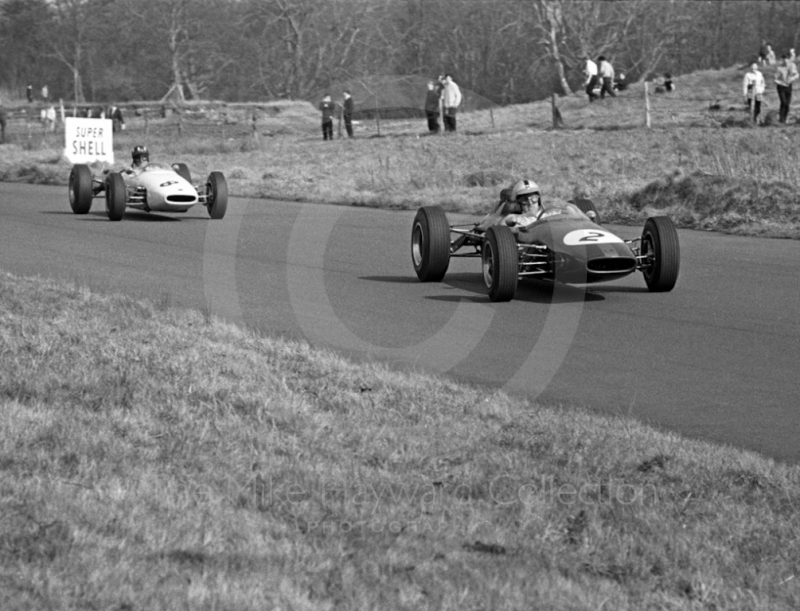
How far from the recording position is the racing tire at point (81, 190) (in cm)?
1880

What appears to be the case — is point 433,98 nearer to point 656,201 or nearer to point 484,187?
point 484,187

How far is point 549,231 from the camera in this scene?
10.8 m

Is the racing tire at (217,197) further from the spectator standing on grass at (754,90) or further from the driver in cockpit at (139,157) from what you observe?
the spectator standing on grass at (754,90)

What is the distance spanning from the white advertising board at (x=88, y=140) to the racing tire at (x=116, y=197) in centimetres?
1206

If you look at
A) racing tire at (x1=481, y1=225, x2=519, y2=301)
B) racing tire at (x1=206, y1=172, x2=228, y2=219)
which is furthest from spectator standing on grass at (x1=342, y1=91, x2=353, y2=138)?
racing tire at (x1=481, y1=225, x2=519, y2=301)

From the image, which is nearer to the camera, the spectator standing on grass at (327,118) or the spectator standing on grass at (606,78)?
the spectator standing on grass at (606,78)

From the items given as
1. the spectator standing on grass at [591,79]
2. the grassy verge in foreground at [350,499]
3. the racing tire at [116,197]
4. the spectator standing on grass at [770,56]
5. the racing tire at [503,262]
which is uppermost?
the spectator standing on grass at [770,56]

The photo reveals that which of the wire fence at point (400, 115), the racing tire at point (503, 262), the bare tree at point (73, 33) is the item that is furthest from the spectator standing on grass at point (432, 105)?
the bare tree at point (73, 33)

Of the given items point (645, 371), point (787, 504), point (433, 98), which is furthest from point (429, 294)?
point (433, 98)

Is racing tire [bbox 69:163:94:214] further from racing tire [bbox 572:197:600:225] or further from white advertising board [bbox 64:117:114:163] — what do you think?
white advertising board [bbox 64:117:114:163]

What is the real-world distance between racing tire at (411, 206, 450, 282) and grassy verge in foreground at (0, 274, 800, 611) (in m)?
4.63

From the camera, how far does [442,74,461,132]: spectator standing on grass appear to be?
34688 millimetres

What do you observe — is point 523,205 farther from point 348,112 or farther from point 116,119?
point 116,119

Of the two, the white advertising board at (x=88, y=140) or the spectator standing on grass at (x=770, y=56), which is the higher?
the spectator standing on grass at (x=770, y=56)
